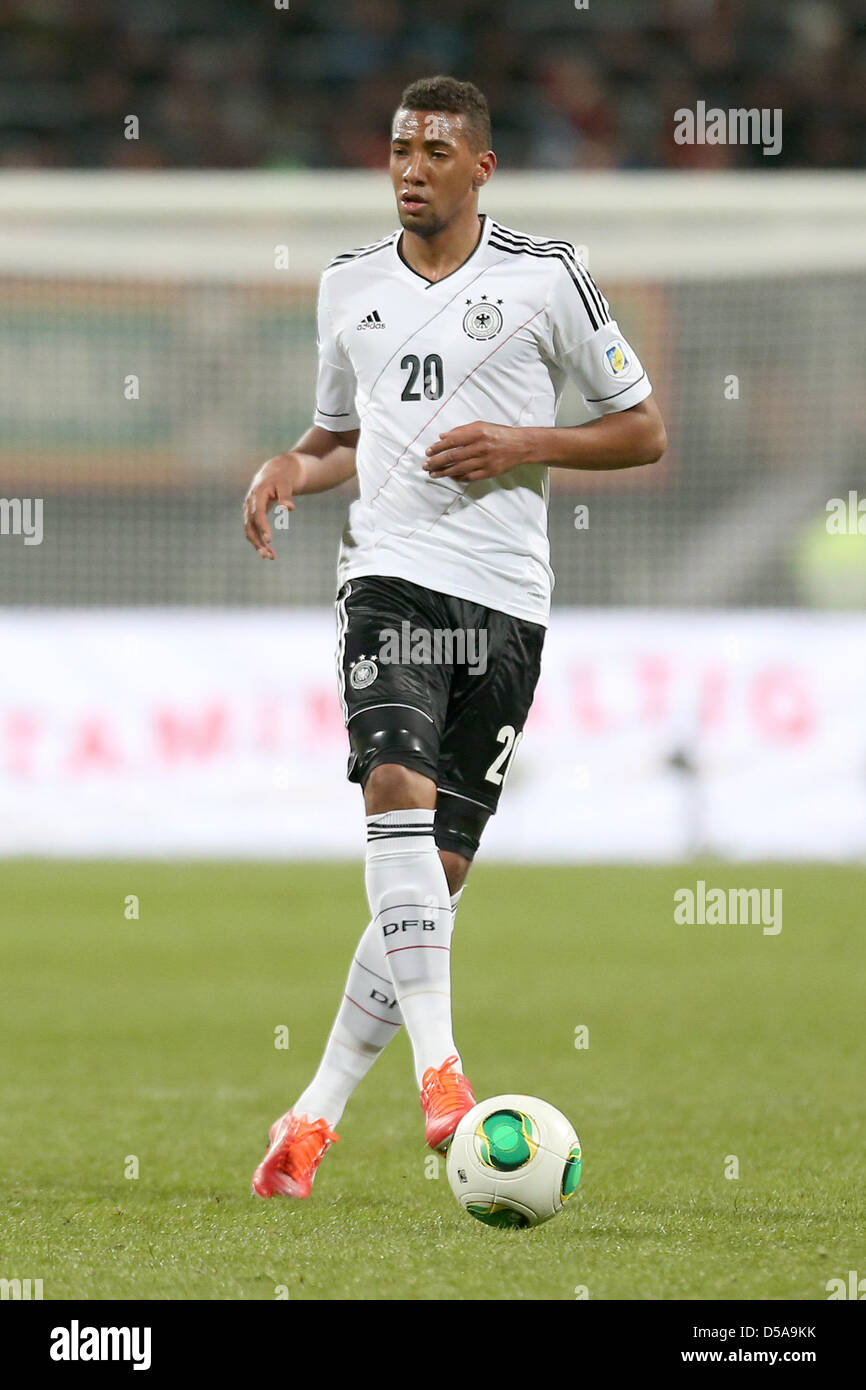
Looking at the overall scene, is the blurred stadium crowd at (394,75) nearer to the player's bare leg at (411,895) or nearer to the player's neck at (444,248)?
the player's neck at (444,248)

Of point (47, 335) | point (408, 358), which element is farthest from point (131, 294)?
point (408, 358)

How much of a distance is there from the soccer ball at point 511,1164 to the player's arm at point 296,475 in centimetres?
148

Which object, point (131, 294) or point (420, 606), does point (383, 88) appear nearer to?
point (131, 294)

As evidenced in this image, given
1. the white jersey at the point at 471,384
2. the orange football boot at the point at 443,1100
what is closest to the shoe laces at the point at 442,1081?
the orange football boot at the point at 443,1100

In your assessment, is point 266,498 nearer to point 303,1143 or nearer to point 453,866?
point 453,866

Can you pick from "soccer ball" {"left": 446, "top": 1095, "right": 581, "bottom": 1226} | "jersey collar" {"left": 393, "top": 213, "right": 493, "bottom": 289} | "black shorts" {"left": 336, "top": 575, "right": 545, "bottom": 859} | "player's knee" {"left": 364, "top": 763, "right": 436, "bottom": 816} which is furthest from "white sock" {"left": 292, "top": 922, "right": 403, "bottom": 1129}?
"jersey collar" {"left": 393, "top": 213, "right": 493, "bottom": 289}

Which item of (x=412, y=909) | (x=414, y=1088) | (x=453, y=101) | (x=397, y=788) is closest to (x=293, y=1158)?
(x=412, y=909)

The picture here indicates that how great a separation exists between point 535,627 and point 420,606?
33cm

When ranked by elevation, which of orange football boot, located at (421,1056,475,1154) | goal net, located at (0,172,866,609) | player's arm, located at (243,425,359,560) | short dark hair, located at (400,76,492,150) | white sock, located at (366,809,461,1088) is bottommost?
orange football boot, located at (421,1056,475,1154)

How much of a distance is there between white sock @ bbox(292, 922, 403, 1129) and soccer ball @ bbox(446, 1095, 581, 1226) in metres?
0.69

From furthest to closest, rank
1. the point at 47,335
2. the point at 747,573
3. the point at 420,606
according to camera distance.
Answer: the point at 747,573, the point at 47,335, the point at 420,606

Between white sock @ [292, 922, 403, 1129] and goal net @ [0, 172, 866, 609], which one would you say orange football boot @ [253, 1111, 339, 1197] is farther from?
goal net @ [0, 172, 866, 609]

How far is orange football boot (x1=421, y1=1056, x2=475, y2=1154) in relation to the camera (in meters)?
4.16
